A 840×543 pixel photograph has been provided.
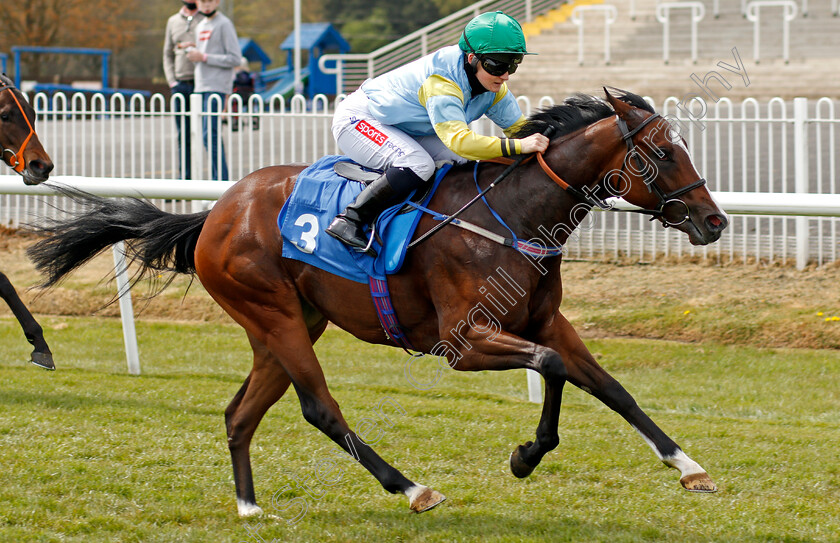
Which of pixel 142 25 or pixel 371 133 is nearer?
pixel 371 133

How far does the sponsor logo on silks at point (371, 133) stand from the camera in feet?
14.1

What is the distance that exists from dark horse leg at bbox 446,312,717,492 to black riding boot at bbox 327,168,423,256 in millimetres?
629

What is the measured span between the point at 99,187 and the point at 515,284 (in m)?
3.54

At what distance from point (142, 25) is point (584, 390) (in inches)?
1639

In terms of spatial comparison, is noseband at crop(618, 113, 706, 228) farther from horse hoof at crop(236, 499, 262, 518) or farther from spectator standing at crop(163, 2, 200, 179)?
spectator standing at crop(163, 2, 200, 179)

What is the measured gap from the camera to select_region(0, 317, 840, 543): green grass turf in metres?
4.00

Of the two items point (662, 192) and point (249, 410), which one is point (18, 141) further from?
point (662, 192)


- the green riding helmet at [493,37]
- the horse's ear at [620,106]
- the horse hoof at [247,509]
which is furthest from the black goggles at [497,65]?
the horse hoof at [247,509]

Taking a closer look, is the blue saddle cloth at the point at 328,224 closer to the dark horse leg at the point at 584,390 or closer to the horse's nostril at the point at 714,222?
the dark horse leg at the point at 584,390

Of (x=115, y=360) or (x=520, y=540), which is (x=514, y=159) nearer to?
(x=520, y=540)

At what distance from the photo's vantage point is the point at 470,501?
4.32m

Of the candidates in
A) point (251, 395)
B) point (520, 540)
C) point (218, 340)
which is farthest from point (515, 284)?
point (218, 340)

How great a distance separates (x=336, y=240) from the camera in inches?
165

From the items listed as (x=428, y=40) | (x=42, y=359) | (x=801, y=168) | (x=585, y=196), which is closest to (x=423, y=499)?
(x=585, y=196)
